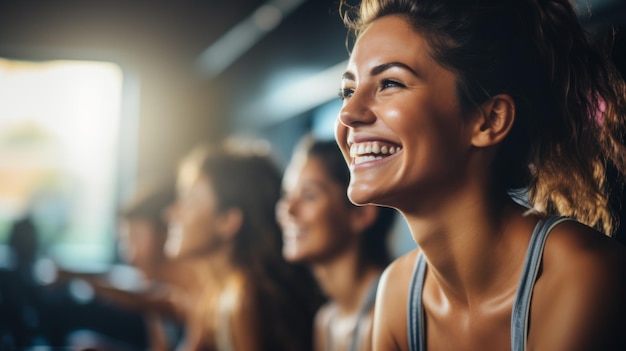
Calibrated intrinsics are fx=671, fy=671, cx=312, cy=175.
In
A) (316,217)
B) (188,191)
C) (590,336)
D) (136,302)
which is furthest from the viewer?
(136,302)

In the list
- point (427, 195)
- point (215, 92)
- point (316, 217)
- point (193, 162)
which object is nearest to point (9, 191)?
point (215, 92)

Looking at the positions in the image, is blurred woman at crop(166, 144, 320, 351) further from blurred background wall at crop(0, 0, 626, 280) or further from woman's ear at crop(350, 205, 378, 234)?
blurred background wall at crop(0, 0, 626, 280)

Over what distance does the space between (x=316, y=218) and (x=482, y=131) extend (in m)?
0.81

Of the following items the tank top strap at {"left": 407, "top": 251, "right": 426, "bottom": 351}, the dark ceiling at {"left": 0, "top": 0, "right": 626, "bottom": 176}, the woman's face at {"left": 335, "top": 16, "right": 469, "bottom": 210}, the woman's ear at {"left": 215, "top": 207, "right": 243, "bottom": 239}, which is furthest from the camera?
the dark ceiling at {"left": 0, "top": 0, "right": 626, "bottom": 176}

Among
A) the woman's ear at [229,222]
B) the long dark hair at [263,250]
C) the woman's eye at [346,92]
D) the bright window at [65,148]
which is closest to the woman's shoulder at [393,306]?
the woman's eye at [346,92]

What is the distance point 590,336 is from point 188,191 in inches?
66.2

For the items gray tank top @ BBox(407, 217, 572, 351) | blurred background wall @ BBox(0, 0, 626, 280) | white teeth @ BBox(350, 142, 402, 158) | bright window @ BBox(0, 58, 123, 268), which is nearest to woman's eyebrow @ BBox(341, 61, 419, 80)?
white teeth @ BBox(350, 142, 402, 158)

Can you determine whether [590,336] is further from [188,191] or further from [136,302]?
[136,302]

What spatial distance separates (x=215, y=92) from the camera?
17.4 feet

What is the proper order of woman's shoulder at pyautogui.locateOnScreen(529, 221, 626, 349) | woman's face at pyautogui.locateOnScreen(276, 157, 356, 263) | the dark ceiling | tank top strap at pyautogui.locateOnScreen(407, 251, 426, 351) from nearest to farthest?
woman's shoulder at pyautogui.locateOnScreen(529, 221, 626, 349), tank top strap at pyautogui.locateOnScreen(407, 251, 426, 351), woman's face at pyautogui.locateOnScreen(276, 157, 356, 263), the dark ceiling

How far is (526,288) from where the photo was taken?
35.1 inches

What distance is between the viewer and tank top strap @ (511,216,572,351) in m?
0.89

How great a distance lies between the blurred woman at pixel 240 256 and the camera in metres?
1.96

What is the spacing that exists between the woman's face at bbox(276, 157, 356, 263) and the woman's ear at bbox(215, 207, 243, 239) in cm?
46
